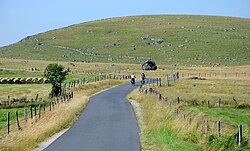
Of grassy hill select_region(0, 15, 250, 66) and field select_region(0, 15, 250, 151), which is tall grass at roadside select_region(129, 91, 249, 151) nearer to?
field select_region(0, 15, 250, 151)

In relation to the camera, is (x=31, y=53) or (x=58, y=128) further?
(x=31, y=53)

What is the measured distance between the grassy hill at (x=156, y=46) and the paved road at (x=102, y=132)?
9975 centimetres

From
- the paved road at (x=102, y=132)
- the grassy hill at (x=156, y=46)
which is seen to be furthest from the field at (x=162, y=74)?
the paved road at (x=102, y=132)

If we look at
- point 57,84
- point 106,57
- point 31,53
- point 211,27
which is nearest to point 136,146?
point 57,84

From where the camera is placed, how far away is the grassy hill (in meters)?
140

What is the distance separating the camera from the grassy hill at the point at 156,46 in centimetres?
14000

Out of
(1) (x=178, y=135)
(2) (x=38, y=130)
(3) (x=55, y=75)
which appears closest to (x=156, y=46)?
(3) (x=55, y=75)

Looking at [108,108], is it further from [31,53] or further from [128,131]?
[31,53]

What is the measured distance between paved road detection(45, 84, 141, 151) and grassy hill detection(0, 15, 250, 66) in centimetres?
9975

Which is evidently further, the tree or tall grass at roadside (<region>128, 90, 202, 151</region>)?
the tree

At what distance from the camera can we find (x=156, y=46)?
15988 cm

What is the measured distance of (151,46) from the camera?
161m

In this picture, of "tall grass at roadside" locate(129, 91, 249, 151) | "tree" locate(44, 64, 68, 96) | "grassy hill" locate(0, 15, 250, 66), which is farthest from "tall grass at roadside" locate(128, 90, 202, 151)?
"grassy hill" locate(0, 15, 250, 66)

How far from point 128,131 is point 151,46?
141292 millimetres
